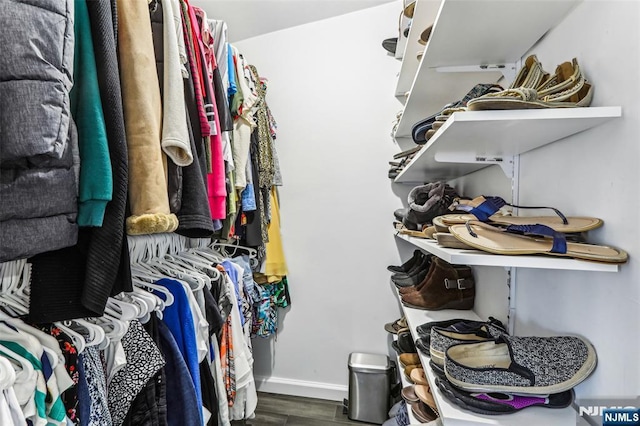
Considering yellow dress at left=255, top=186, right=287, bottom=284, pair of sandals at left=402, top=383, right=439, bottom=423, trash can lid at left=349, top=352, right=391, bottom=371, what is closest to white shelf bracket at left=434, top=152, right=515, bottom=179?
pair of sandals at left=402, top=383, right=439, bottom=423

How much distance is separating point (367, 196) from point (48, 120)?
1.69 meters

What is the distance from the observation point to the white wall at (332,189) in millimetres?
2043

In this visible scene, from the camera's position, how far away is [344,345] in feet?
6.91

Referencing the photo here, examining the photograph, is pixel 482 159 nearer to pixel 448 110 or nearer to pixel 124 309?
pixel 448 110

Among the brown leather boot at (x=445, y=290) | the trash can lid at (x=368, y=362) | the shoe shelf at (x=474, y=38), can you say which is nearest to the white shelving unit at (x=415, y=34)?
the shoe shelf at (x=474, y=38)

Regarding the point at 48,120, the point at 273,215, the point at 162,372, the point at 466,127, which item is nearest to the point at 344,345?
the point at 273,215

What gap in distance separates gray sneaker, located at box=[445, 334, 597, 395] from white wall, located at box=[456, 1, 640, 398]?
1.4 inches

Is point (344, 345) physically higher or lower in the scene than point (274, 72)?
lower

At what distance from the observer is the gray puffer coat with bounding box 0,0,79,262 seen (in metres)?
0.50

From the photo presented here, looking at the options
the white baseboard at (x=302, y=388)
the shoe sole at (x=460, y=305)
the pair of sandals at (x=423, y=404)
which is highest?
the shoe sole at (x=460, y=305)

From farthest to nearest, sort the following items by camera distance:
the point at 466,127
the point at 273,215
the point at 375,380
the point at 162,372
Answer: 1. the point at 273,215
2. the point at 375,380
3. the point at 162,372
4. the point at 466,127

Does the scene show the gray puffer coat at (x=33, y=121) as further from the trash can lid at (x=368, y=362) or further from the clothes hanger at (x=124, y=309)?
the trash can lid at (x=368, y=362)

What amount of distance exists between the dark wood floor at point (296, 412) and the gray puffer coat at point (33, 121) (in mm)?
1658

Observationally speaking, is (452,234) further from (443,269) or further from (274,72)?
(274,72)
